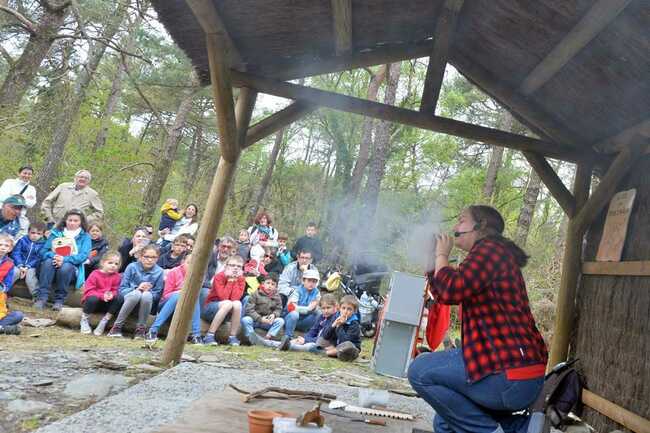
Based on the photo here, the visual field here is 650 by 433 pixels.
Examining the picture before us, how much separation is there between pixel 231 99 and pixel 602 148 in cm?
331

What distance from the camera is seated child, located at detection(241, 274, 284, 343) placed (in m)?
7.84

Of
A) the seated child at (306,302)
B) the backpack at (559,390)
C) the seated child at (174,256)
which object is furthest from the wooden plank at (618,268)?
the seated child at (174,256)

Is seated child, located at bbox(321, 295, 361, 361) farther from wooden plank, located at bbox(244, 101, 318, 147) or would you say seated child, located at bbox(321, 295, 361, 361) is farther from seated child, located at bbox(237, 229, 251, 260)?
wooden plank, located at bbox(244, 101, 318, 147)

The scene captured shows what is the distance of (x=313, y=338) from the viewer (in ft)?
26.6

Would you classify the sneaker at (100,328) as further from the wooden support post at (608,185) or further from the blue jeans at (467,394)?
the wooden support post at (608,185)

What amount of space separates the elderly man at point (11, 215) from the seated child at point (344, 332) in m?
4.02

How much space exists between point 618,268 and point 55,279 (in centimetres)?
619

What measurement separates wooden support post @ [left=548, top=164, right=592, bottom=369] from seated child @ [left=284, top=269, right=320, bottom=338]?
139 inches

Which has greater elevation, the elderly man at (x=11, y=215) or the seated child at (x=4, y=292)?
the elderly man at (x=11, y=215)

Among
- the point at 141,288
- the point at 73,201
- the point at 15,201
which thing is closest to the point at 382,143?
the point at 73,201

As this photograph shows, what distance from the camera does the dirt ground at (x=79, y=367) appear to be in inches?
146

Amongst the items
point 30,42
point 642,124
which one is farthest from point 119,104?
point 642,124

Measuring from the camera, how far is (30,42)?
8.40m

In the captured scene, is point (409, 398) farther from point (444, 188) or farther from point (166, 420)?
point (444, 188)
